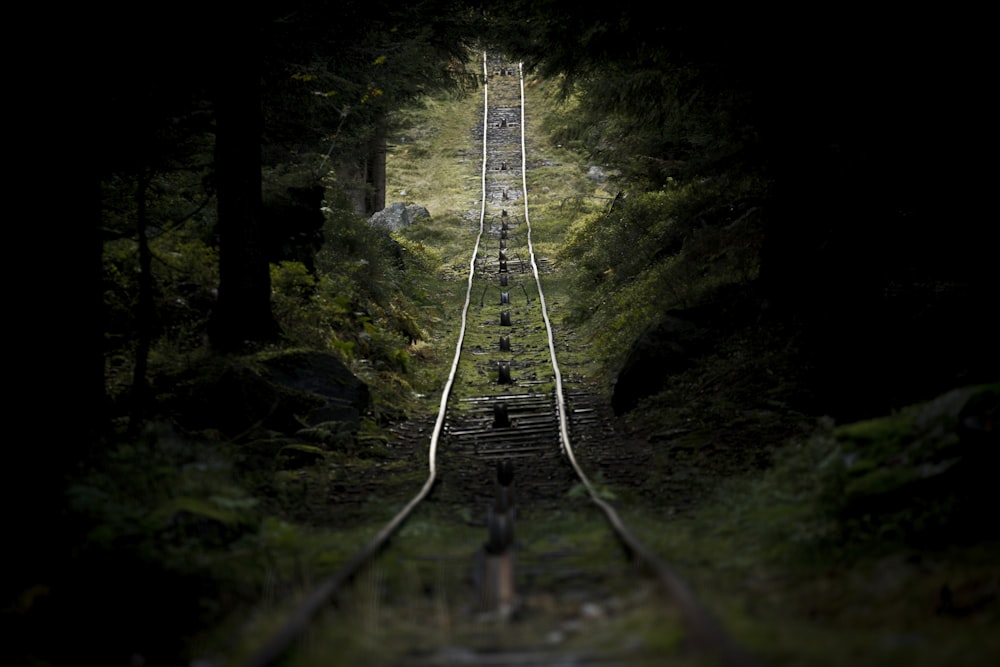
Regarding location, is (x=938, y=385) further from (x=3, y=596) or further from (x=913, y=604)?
(x=3, y=596)

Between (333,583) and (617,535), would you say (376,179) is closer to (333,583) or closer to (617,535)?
(617,535)

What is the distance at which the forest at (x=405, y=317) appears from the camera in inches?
220

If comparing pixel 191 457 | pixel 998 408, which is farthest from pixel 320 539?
pixel 998 408

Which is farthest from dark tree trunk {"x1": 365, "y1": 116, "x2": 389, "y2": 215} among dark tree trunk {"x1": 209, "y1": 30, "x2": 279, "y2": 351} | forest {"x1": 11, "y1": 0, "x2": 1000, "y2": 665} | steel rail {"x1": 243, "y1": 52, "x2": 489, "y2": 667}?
steel rail {"x1": 243, "y1": 52, "x2": 489, "y2": 667}

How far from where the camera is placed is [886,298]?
9844mm

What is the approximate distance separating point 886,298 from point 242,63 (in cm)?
787

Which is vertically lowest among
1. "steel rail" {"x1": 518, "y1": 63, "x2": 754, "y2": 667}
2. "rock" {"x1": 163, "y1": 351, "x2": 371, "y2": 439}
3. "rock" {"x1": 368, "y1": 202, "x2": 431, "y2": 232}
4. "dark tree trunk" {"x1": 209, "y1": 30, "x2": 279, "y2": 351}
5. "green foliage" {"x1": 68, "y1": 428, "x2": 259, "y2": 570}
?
"steel rail" {"x1": 518, "y1": 63, "x2": 754, "y2": 667}

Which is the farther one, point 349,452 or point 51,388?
point 349,452

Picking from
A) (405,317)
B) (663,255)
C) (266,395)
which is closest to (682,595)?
(266,395)

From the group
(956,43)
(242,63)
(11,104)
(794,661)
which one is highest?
(242,63)

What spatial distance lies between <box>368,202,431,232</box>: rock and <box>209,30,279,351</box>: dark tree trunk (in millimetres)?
18196

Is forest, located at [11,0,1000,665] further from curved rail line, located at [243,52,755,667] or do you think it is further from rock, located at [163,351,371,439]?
curved rail line, located at [243,52,755,667]

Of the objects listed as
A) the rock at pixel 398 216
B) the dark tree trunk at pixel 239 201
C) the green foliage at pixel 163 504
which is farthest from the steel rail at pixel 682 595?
the rock at pixel 398 216

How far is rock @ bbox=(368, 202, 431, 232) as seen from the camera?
2989cm
